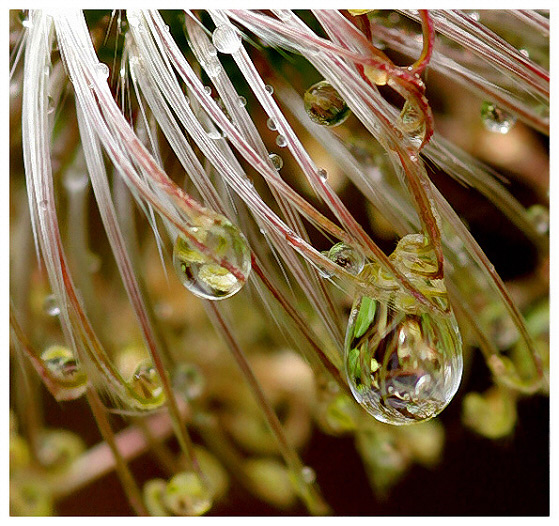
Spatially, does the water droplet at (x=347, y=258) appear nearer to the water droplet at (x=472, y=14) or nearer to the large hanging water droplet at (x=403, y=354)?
the large hanging water droplet at (x=403, y=354)

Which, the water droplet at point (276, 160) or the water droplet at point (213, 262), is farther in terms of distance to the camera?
the water droplet at point (276, 160)

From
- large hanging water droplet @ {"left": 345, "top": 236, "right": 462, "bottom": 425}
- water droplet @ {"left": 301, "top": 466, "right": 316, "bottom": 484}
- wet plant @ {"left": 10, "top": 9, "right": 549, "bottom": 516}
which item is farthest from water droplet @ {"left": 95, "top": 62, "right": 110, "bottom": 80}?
water droplet @ {"left": 301, "top": 466, "right": 316, "bottom": 484}

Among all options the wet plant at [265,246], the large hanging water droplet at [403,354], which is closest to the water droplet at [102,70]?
the wet plant at [265,246]

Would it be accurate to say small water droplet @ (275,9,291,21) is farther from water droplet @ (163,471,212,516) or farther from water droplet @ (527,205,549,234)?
water droplet @ (163,471,212,516)

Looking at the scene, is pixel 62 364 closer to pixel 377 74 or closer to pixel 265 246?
pixel 265 246

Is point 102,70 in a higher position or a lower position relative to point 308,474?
higher

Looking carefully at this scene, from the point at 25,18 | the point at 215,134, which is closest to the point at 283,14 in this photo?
the point at 215,134
